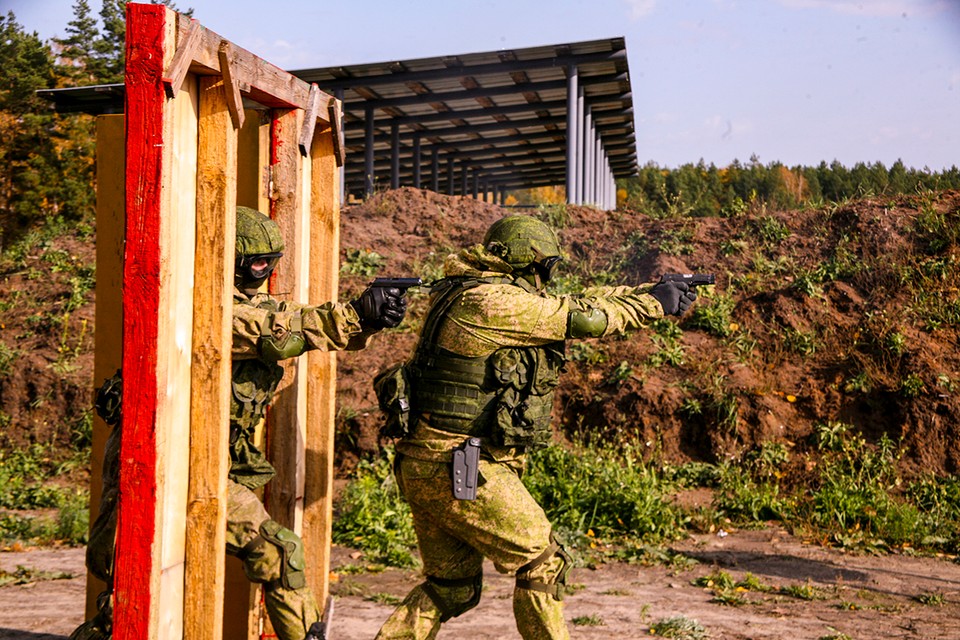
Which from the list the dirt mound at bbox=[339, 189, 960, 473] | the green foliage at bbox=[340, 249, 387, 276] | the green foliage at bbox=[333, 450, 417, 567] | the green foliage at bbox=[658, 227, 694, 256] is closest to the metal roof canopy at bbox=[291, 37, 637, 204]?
the green foliage at bbox=[340, 249, 387, 276]

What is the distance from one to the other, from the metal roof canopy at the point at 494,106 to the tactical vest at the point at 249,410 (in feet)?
22.3

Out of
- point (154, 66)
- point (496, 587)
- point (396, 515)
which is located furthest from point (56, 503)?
point (154, 66)

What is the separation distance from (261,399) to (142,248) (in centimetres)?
135

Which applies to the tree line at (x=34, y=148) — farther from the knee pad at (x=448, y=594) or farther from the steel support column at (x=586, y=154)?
the knee pad at (x=448, y=594)

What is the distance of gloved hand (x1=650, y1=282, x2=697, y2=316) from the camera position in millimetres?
4719

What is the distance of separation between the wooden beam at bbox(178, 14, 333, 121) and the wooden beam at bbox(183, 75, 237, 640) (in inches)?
4.4

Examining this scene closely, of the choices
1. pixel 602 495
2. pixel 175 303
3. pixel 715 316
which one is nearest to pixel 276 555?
pixel 175 303

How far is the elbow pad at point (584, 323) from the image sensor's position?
171 inches

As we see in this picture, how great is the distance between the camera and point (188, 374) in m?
3.50

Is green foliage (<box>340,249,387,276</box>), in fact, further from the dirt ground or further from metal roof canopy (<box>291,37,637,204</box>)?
the dirt ground

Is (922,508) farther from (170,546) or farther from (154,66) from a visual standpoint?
(154,66)

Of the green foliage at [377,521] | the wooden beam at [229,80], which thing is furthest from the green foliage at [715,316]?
the wooden beam at [229,80]

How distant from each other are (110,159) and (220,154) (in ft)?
4.41

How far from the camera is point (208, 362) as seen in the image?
11.6 feet
